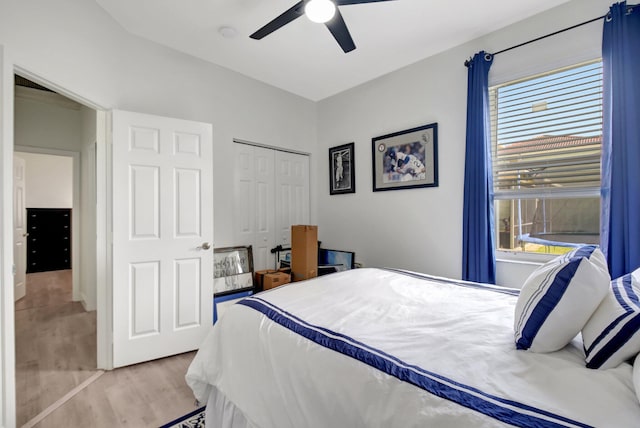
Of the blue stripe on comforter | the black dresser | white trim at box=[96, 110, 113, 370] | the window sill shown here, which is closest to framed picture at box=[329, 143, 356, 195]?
the window sill

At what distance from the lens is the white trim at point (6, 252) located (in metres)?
1.56

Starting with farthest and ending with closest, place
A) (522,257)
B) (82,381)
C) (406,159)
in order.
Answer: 1. (406,159)
2. (522,257)
3. (82,381)

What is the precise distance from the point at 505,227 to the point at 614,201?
777 millimetres

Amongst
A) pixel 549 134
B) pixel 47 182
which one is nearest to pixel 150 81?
pixel 549 134

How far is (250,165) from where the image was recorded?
11.8ft

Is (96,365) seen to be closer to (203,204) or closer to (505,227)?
(203,204)

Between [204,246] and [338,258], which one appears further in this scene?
[338,258]

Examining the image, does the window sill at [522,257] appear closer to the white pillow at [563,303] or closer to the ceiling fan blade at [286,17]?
the white pillow at [563,303]

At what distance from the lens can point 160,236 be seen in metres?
2.63

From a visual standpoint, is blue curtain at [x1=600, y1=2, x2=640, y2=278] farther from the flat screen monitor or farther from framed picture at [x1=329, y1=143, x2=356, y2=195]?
framed picture at [x1=329, y1=143, x2=356, y2=195]

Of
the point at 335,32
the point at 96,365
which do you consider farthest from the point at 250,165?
the point at 96,365

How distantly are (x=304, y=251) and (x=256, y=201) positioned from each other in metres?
0.97

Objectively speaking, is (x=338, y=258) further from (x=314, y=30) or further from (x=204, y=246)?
(x=314, y=30)

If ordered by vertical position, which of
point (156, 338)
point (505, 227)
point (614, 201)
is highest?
point (614, 201)
